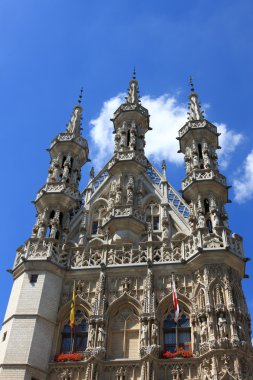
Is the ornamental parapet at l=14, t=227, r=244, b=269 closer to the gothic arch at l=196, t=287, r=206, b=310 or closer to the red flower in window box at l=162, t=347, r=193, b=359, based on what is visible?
the gothic arch at l=196, t=287, r=206, b=310

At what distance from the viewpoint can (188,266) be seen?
2108cm

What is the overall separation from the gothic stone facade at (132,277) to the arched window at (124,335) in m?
0.04

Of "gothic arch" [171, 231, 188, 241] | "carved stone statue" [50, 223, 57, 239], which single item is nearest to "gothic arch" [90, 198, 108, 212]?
"carved stone statue" [50, 223, 57, 239]

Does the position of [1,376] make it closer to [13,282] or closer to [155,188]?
[13,282]

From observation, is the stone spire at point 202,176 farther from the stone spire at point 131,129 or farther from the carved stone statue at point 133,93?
the carved stone statue at point 133,93

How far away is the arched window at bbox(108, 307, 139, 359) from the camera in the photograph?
19547 mm

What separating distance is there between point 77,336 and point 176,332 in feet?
14.3

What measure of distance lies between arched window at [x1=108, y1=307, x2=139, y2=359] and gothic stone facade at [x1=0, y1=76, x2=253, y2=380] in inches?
1.8

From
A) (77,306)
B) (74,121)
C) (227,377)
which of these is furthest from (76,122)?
(227,377)

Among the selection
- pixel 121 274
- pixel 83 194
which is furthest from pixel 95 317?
pixel 83 194

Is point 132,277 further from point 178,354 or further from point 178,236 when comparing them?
point 178,354

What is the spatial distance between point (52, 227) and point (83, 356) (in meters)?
7.03

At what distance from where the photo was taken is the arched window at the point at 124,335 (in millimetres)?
19547

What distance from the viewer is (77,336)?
20609 millimetres
